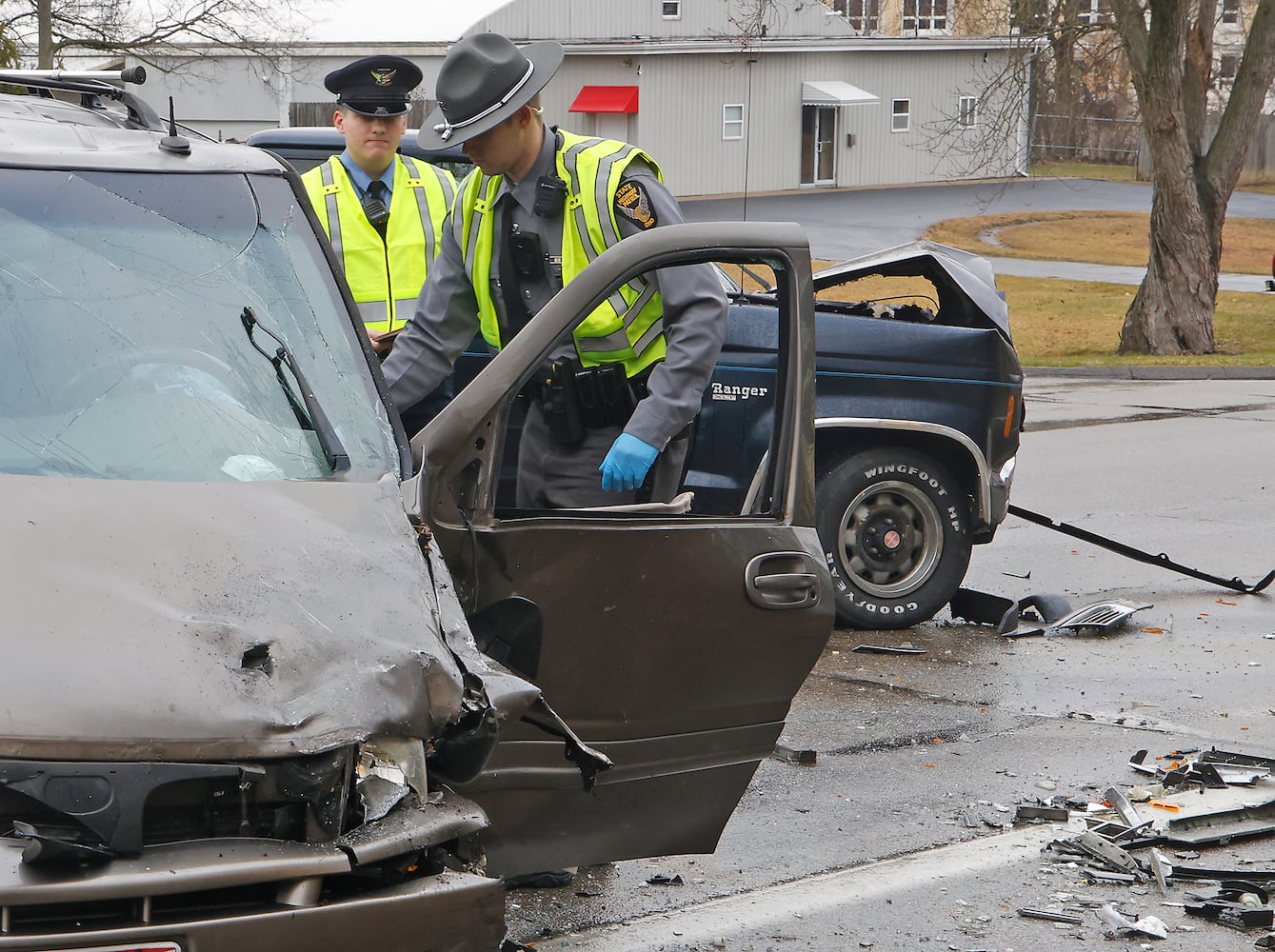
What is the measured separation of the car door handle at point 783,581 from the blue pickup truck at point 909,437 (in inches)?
127

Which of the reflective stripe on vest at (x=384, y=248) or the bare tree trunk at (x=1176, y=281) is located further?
the bare tree trunk at (x=1176, y=281)

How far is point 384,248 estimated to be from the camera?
567 centimetres

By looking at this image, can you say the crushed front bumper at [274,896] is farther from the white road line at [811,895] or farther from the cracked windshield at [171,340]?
the white road line at [811,895]

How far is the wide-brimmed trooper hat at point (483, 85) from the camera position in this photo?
14.1ft

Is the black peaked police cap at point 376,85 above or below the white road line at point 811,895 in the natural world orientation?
above

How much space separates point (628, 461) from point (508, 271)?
2.56ft

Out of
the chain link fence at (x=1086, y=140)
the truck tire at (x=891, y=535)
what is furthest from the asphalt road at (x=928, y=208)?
the truck tire at (x=891, y=535)

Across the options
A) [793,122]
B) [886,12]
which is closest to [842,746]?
[793,122]

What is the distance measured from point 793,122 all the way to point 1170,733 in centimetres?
4518

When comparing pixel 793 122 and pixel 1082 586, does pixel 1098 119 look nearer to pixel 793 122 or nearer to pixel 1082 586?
pixel 793 122

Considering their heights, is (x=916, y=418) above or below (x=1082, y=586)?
above

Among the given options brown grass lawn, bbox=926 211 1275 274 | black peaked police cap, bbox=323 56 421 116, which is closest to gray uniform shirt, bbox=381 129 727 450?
black peaked police cap, bbox=323 56 421 116

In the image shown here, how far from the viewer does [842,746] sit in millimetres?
5867

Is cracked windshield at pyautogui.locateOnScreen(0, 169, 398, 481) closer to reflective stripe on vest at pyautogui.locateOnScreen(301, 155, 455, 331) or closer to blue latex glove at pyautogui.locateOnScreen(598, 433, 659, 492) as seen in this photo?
blue latex glove at pyautogui.locateOnScreen(598, 433, 659, 492)
